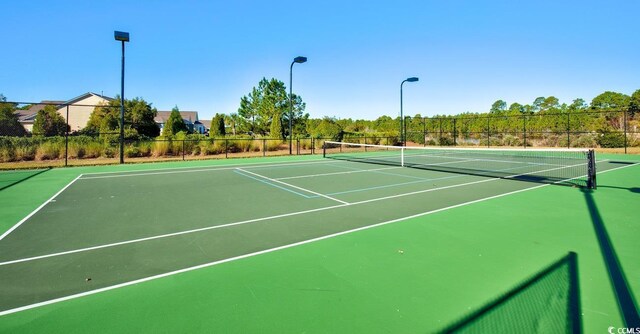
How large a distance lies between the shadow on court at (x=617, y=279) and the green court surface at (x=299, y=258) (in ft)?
0.06

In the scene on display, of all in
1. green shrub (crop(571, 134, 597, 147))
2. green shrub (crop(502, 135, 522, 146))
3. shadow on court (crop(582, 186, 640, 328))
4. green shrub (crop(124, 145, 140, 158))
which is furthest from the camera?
green shrub (crop(502, 135, 522, 146))

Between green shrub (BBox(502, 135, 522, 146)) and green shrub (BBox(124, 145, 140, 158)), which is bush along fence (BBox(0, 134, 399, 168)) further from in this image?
green shrub (BBox(502, 135, 522, 146))

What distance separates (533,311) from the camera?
318 cm

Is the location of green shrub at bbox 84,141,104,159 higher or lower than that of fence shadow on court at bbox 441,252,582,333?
higher

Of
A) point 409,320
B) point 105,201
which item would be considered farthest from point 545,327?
point 105,201

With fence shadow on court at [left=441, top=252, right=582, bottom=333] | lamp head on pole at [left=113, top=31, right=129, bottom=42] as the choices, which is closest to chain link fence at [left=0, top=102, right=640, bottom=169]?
lamp head on pole at [left=113, top=31, right=129, bottom=42]

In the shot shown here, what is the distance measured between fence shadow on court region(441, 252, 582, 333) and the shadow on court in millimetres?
341

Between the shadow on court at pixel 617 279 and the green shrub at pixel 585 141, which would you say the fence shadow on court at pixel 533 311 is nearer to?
the shadow on court at pixel 617 279

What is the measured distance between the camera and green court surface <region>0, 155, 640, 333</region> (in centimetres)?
313

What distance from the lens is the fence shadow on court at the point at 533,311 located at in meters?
2.92

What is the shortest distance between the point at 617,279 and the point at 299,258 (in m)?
3.69

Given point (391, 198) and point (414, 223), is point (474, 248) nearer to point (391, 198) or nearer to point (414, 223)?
point (414, 223)

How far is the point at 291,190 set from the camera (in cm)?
1000

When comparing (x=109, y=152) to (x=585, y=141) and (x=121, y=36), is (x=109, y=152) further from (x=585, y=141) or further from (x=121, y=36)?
(x=585, y=141)
